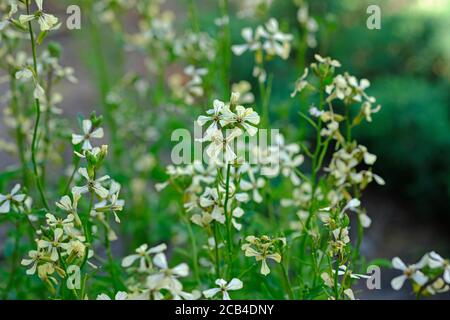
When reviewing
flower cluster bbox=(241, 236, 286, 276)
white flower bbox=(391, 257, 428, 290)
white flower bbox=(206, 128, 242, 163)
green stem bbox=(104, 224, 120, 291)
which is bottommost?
green stem bbox=(104, 224, 120, 291)

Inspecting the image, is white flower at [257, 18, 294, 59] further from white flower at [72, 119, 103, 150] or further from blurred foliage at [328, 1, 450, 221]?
blurred foliage at [328, 1, 450, 221]

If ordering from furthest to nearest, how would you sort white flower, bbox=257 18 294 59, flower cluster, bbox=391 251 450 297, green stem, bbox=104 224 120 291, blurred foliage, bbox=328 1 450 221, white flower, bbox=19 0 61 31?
blurred foliage, bbox=328 1 450 221
white flower, bbox=257 18 294 59
green stem, bbox=104 224 120 291
white flower, bbox=19 0 61 31
flower cluster, bbox=391 251 450 297

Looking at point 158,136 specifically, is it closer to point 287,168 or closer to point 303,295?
point 287,168

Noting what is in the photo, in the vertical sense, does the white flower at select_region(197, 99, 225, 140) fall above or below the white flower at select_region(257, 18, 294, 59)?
below

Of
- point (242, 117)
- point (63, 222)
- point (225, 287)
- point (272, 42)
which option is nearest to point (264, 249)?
point (225, 287)

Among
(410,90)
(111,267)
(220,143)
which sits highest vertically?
(410,90)

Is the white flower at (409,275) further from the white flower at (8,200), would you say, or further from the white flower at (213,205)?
the white flower at (8,200)

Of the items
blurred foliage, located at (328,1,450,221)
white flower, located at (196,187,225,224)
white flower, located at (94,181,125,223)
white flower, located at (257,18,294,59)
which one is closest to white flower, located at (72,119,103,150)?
white flower, located at (94,181,125,223)

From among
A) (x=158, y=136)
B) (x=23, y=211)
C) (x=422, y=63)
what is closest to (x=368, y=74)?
(x=422, y=63)

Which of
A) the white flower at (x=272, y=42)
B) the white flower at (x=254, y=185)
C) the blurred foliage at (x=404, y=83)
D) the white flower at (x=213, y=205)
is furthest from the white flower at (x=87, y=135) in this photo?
the blurred foliage at (x=404, y=83)

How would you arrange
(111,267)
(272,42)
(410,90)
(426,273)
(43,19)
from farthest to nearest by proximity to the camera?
(410,90) < (272,42) < (111,267) < (43,19) < (426,273)

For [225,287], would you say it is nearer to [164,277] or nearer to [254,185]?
[164,277]
